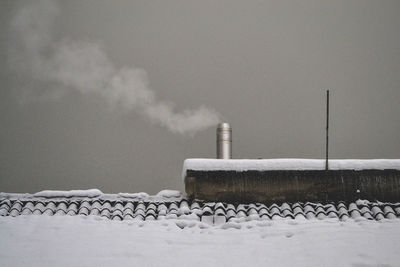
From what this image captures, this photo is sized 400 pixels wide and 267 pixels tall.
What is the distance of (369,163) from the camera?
10734 mm

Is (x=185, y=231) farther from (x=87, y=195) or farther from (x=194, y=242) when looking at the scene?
(x=87, y=195)

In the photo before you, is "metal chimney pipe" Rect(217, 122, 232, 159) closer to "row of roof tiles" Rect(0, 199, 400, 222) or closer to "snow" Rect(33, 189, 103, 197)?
"row of roof tiles" Rect(0, 199, 400, 222)

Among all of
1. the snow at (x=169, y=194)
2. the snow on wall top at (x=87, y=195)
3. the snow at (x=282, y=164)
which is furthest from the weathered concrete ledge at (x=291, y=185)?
the snow on wall top at (x=87, y=195)

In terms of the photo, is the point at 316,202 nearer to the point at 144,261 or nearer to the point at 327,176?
the point at 327,176

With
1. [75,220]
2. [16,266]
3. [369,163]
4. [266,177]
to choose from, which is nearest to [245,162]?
[266,177]

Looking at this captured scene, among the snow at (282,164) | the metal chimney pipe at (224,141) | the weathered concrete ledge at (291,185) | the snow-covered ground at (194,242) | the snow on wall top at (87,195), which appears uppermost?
the metal chimney pipe at (224,141)

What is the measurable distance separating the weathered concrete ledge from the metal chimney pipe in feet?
7.48

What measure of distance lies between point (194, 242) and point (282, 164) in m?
3.56

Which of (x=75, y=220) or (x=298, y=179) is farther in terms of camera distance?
(x=298, y=179)

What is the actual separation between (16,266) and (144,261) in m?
1.65

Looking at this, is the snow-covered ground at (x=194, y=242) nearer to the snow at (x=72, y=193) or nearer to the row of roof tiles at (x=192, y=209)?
the row of roof tiles at (x=192, y=209)

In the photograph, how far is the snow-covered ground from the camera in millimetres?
6910

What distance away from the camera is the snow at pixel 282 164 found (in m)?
→ 10.6

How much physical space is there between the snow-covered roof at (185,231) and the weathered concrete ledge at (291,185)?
0.37 meters
